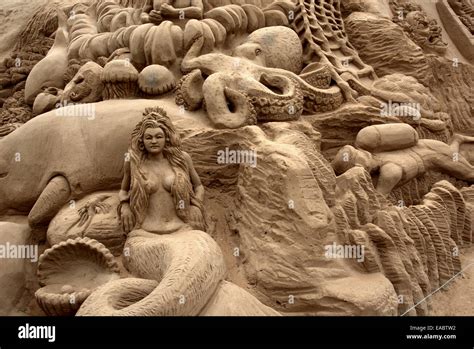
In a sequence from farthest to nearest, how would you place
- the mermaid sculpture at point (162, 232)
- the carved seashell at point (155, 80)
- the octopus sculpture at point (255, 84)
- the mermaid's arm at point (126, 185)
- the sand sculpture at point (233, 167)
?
the carved seashell at point (155, 80), the octopus sculpture at point (255, 84), the mermaid's arm at point (126, 185), the sand sculpture at point (233, 167), the mermaid sculpture at point (162, 232)

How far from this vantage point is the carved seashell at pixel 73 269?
400 cm

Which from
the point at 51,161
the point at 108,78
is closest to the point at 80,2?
the point at 108,78

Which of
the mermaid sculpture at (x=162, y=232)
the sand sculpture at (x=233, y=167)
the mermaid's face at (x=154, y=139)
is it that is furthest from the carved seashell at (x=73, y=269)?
the mermaid's face at (x=154, y=139)

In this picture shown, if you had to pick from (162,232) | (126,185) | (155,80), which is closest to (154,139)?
(126,185)

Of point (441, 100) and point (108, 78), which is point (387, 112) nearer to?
point (441, 100)

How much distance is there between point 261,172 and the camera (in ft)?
14.2

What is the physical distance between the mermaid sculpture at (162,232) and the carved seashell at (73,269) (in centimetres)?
15

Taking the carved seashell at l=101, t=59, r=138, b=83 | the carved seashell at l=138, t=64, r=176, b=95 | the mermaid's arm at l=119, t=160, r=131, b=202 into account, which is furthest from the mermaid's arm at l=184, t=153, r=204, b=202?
the carved seashell at l=101, t=59, r=138, b=83

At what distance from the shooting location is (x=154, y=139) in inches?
166

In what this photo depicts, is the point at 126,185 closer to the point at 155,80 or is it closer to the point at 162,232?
the point at 162,232

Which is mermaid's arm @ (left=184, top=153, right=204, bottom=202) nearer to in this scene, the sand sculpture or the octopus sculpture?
the sand sculpture

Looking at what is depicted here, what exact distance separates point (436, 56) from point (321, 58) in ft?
5.38

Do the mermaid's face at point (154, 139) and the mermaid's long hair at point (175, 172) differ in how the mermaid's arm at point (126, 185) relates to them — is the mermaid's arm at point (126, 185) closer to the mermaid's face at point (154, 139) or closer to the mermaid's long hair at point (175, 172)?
the mermaid's long hair at point (175, 172)

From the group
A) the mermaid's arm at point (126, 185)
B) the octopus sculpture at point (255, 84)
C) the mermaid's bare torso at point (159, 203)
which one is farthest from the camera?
the octopus sculpture at point (255, 84)
